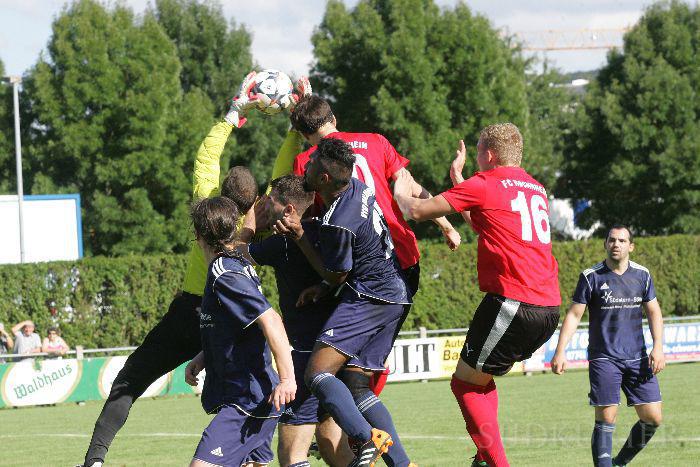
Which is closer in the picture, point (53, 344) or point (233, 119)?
point (233, 119)

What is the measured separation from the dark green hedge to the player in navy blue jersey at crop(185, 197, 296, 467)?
20553mm

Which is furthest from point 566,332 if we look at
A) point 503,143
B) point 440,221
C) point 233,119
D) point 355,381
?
point 233,119

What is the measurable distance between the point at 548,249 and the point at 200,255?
2386 mm

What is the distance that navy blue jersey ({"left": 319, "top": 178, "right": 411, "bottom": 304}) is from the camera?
695cm

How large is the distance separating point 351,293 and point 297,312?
0.50 metres

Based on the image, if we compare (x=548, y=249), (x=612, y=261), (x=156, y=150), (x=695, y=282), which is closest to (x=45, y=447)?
(x=612, y=261)

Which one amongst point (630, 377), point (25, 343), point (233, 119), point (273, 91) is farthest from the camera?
point (25, 343)

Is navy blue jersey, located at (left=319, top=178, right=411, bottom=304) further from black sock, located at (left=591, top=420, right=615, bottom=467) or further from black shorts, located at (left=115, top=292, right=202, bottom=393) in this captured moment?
black sock, located at (left=591, top=420, right=615, bottom=467)

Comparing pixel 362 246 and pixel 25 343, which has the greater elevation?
pixel 362 246

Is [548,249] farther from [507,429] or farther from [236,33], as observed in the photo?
Answer: [236,33]

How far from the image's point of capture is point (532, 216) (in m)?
7.37

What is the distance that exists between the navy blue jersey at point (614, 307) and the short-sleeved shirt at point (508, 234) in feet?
8.27

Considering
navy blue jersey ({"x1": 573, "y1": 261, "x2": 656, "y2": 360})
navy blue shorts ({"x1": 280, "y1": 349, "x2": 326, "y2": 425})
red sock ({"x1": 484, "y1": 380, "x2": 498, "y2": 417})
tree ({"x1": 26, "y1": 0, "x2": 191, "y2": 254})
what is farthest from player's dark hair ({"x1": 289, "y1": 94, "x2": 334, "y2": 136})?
tree ({"x1": 26, "y1": 0, "x2": 191, "y2": 254})

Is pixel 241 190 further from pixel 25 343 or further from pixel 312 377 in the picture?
pixel 25 343
